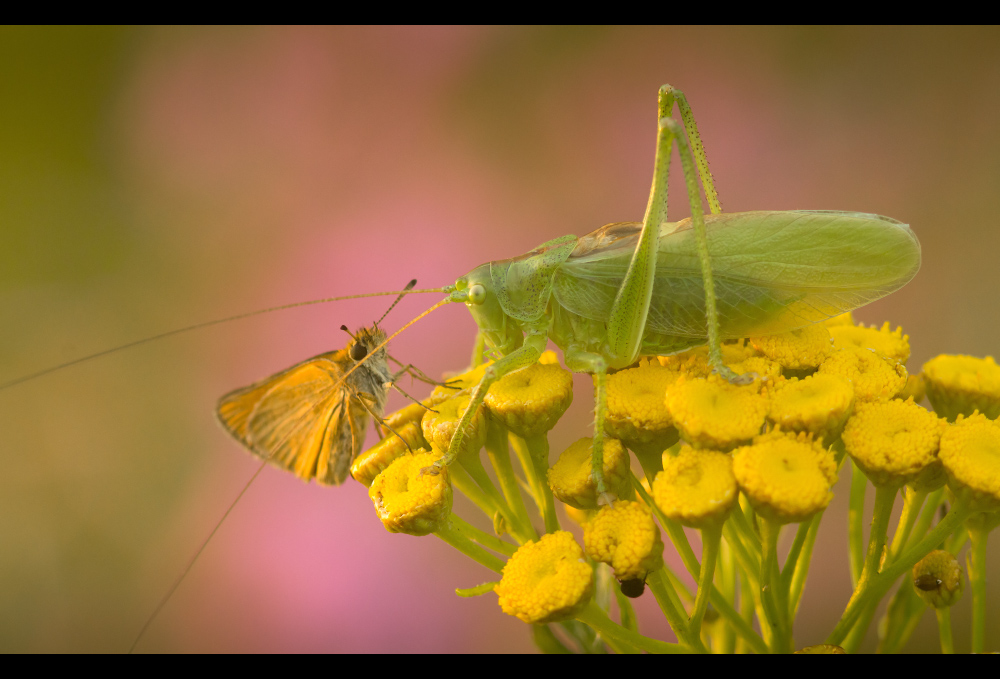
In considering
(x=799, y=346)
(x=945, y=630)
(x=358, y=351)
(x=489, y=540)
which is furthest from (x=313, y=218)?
(x=945, y=630)

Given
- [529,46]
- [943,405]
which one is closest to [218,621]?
[943,405]

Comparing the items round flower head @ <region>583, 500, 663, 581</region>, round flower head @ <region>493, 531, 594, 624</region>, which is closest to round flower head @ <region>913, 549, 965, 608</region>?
round flower head @ <region>583, 500, 663, 581</region>

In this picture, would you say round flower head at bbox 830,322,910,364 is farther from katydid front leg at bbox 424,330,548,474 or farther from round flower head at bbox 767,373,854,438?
katydid front leg at bbox 424,330,548,474

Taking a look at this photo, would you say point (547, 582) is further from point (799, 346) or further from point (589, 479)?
point (799, 346)

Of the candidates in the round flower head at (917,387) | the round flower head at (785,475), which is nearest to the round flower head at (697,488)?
the round flower head at (785,475)

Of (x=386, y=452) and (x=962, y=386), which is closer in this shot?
(x=962, y=386)

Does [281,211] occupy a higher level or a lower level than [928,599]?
higher

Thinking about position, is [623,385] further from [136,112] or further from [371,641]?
[136,112]
